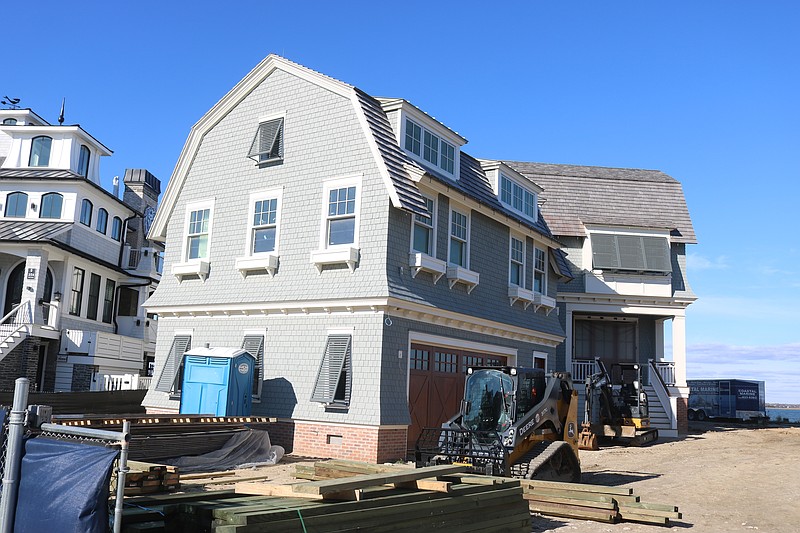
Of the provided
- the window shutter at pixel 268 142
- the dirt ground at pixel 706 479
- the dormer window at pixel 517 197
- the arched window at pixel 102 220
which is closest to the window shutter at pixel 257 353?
the dirt ground at pixel 706 479

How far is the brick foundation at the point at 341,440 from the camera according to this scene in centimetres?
1656

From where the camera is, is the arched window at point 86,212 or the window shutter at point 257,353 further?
the arched window at point 86,212

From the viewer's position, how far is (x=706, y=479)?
16.7 meters

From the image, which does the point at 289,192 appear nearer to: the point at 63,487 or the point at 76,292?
the point at 63,487

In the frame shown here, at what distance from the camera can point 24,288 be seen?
28078 mm

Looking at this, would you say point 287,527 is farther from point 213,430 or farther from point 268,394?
point 268,394

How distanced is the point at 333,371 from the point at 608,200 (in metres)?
19.9

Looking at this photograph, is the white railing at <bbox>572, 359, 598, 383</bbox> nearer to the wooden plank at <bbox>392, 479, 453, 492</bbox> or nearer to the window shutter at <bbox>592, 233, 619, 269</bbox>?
the window shutter at <bbox>592, 233, 619, 269</bbox>

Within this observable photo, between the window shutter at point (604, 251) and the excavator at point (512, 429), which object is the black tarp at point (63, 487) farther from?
the window shutter at point (604, 251)

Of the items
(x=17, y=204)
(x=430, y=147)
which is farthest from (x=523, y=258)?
(x=17, y=204)

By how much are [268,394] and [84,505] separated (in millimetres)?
13514

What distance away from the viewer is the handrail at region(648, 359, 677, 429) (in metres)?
27.8

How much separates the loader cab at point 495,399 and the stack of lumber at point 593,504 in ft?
5.88

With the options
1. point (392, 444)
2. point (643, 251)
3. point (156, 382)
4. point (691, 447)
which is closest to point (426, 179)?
point (392, 444)
